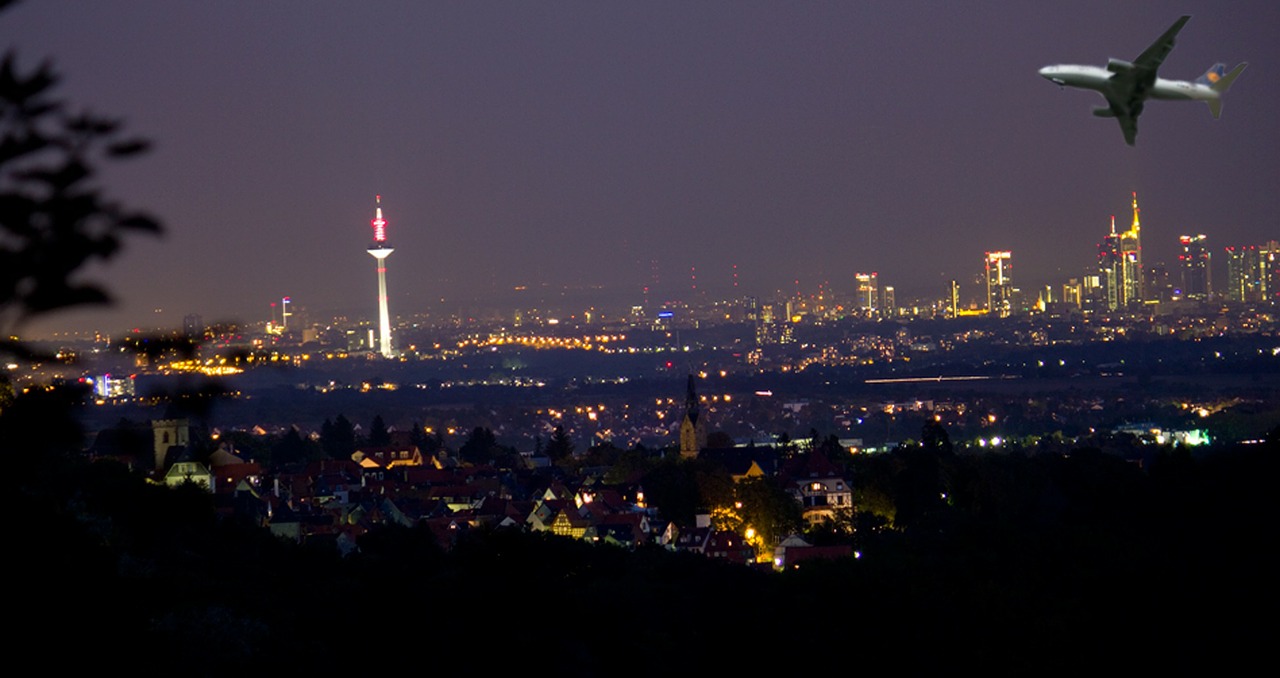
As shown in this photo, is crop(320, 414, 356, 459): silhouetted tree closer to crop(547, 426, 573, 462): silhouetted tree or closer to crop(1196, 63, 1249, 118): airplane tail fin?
crop(547, 426, 573, 462): silhouetted tree

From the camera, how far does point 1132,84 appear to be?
21.8 ft

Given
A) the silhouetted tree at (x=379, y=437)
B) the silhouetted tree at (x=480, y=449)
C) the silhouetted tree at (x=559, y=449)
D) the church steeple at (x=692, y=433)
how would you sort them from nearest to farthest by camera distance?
the church steeple at (x=692, y=433)
the silhouetted tree at (x=480, y=449)
the silhouetted tree at (x=559, y=449)
the silhouetted tree at (x=379, y=437)

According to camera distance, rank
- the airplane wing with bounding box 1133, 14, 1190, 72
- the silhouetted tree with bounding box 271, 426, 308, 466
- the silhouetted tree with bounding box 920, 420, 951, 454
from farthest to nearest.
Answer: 1. the silhouetted tree with bounding box 271, 426, 308, 466
2. the silhouetted tree with bounding box 920, 420, 951, 454
3. the airplane wing with bounding box 1133, 14, 1190, 72

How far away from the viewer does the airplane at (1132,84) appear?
6.58m

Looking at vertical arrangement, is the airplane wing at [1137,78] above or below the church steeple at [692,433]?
above

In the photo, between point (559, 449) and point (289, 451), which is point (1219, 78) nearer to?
point (289, 451)

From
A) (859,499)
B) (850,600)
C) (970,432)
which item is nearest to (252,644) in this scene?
(850,600)

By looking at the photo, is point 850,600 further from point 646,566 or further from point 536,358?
point 536,358

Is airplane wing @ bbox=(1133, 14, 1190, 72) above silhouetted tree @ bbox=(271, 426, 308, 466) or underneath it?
above

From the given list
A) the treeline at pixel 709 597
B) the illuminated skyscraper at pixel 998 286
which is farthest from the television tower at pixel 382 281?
the treeline at pixel 709 597

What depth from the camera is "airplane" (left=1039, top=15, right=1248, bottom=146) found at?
21.6 feet

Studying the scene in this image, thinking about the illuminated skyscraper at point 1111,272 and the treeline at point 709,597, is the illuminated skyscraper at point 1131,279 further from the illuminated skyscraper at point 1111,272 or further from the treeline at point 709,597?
the treeline at point 709,597

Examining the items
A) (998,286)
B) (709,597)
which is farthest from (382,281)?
(709,597)

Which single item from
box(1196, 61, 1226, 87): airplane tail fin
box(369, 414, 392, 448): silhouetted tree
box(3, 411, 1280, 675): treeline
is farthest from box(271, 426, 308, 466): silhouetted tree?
box(1196, 61, 1226, 87): airplane tail fin
